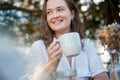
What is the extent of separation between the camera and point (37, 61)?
1.42 m

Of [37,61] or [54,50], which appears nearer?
[54,50]

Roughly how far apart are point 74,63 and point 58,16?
199 millimetres

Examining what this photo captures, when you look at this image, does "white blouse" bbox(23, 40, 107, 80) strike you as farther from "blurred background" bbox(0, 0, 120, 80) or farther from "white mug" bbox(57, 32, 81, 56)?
"blurred background" bbox(0, 0, 120, 80)

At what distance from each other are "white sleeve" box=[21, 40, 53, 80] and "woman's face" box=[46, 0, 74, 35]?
0.09 meters

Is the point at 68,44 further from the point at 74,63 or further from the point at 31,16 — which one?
the point at 31,16

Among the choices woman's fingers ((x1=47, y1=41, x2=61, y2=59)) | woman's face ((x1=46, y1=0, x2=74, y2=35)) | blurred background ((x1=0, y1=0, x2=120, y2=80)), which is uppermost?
woman's face ((x1=46, y1=0, x2=74, y2=35))

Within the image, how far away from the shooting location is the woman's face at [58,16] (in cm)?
142

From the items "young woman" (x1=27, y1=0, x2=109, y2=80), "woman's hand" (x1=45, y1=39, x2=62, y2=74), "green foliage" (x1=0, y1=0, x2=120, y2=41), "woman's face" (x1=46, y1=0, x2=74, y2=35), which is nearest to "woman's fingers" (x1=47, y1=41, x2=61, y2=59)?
"woman's hand" (x1=45, y1=39, x2=62, y2=74)

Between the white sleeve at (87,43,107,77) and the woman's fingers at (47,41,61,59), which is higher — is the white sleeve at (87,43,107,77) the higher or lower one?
the lower one

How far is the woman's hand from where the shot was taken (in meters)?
1.17

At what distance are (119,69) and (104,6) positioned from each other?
1.97 meters

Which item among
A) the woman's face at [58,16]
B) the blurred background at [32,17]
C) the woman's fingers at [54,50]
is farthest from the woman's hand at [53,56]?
the blurred background at [32,17]

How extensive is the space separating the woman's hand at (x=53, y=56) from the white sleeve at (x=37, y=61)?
3 centimetres

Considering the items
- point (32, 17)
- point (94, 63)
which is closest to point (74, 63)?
point (94, 63)
